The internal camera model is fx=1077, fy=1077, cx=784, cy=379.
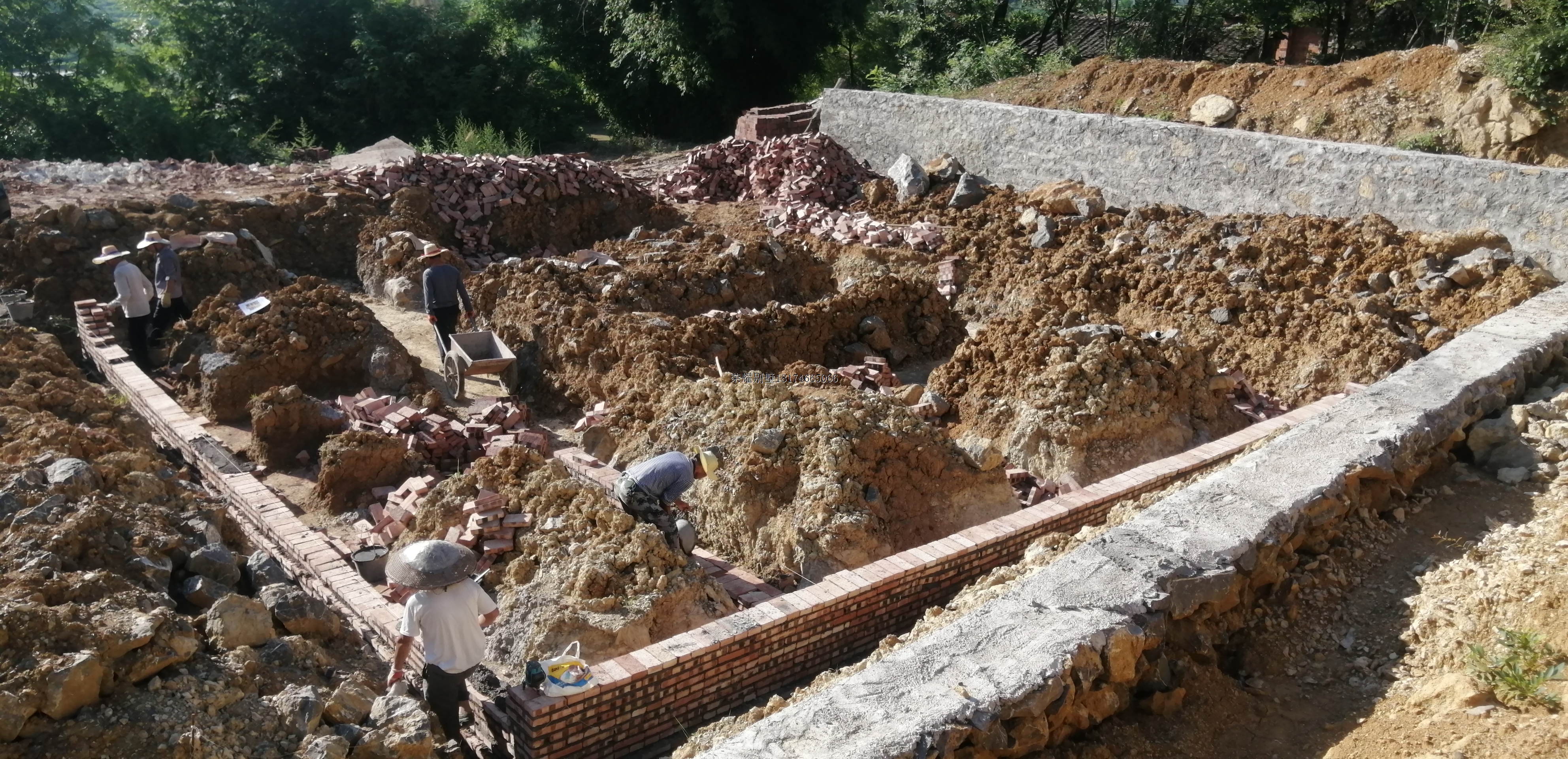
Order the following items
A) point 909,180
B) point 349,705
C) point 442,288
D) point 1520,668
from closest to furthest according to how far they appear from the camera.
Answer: point 1520,668
point 349,705
point 442,288
point 909,180

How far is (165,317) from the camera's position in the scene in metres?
9.92

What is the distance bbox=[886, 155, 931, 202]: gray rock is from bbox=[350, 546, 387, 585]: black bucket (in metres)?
9.46

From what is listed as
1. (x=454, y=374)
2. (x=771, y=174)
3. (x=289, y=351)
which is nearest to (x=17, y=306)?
(x=289, y=351)

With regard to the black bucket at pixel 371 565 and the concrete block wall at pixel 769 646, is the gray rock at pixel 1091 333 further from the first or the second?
the black bucket at pixel 371 565

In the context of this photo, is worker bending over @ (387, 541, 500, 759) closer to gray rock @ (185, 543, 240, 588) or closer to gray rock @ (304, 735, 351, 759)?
gray rock @ (304, 735, 351, 759)

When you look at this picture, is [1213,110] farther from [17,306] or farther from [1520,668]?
[17,306]

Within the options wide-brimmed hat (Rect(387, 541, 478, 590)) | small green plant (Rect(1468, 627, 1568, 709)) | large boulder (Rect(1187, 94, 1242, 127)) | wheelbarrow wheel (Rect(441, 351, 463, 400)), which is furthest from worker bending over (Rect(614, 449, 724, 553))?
large boulder (Rect(1187, 94, 1242, 127))

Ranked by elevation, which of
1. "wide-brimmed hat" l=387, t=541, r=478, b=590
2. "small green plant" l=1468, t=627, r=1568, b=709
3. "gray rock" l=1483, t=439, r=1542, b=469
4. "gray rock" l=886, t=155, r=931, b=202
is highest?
"small green plant" l=1468, t=627, r=1568, b=709

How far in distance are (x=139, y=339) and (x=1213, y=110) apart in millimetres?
12152

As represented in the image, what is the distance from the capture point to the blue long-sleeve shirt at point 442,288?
31.2ft

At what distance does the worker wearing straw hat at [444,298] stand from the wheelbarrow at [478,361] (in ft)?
0.37

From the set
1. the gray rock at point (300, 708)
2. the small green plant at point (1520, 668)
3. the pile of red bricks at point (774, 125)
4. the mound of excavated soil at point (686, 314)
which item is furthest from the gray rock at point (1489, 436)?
the pile of red bricks at point (774, 125)

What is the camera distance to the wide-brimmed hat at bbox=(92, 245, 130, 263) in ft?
32.1

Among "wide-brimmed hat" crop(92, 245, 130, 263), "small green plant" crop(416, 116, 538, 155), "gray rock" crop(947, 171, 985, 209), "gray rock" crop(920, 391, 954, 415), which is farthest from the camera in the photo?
"small green plant" crop(416, 116, 538, 155)
